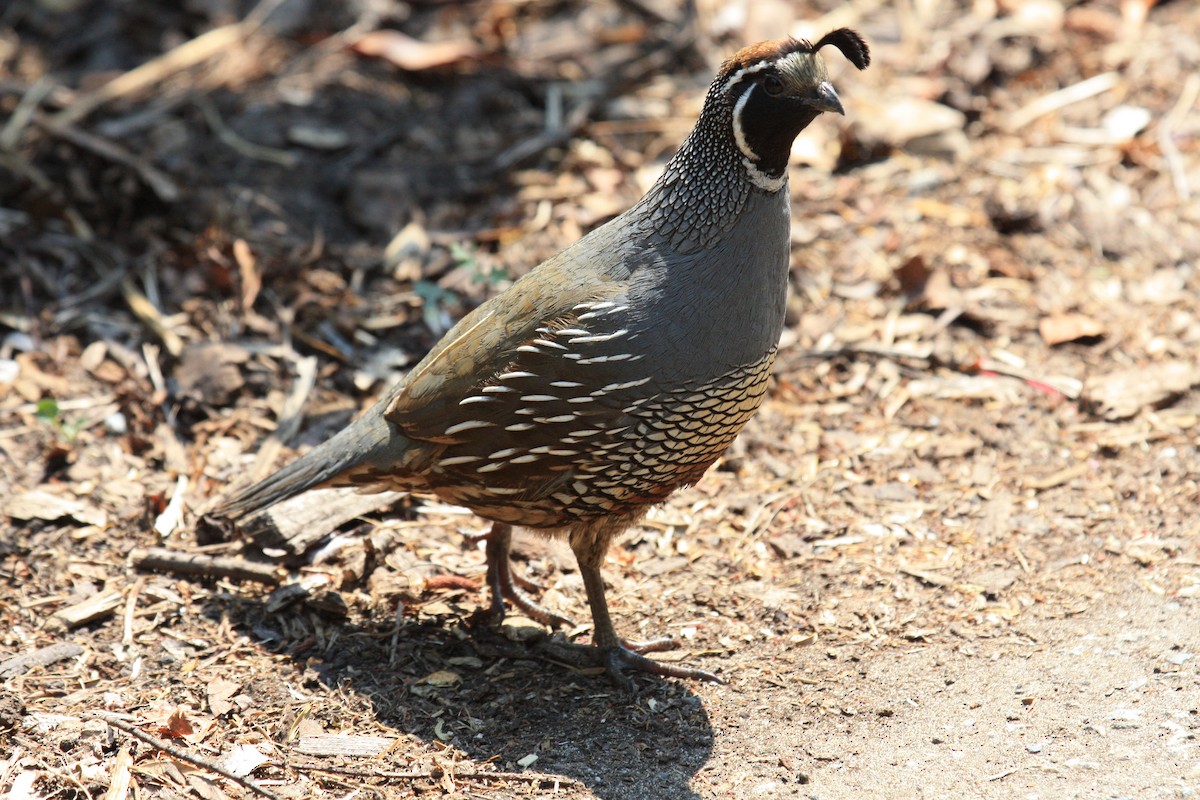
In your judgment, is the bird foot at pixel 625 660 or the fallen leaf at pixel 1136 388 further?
the fallen leaf at pixel 1136 388

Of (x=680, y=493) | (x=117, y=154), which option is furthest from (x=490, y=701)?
(x=117, y=154)

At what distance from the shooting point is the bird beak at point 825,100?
4.09 meters

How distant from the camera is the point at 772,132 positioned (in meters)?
4.21

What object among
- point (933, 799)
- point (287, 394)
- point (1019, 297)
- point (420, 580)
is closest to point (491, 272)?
point (287, 394)

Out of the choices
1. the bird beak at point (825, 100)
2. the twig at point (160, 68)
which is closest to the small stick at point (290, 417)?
Answer: the twig at point (160, 68)

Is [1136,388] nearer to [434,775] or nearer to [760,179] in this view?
[760,179]

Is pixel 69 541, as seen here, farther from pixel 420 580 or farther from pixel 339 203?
pixel 339 203

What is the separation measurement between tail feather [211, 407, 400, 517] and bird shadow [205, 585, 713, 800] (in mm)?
421

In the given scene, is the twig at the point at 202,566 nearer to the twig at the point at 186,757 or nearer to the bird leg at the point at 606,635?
the twig at the point at 186,757

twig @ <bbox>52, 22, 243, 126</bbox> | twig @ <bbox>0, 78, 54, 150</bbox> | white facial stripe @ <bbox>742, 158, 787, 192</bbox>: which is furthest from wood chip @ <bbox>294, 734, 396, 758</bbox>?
twig @ <bbox>52, 22, 243, 126</bbox>

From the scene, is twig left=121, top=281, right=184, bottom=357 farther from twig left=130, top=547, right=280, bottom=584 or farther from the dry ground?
twig left=130, top=547, right=280, bottom=584

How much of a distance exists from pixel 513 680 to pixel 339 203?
339 cm

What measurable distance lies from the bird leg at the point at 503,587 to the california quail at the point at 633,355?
317 mm

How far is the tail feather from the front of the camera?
4.57 metres
